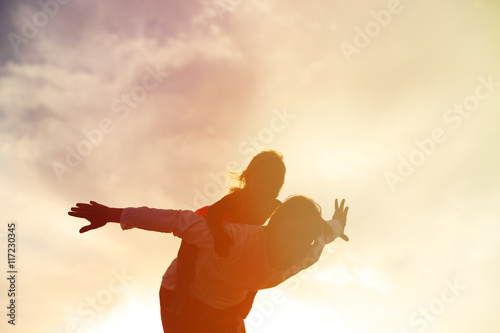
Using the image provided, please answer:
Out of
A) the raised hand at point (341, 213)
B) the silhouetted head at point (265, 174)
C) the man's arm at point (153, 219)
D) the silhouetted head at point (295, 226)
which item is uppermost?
the silhouetted head at point (265, 174)

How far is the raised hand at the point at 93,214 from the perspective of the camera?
12.4ft

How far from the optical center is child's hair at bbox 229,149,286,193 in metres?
5.35

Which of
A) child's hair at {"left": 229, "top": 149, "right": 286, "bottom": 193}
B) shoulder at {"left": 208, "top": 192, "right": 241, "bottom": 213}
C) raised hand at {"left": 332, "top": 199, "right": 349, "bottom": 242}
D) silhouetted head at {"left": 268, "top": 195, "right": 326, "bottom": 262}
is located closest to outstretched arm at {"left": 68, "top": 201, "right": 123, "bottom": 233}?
shoulder at {"left": 208, "top": 192, "right": 241, "bottom": 213}

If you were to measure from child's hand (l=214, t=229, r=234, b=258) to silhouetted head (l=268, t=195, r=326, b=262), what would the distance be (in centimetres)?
40

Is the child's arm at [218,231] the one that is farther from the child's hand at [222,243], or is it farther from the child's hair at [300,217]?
the child's hair at [300,217]

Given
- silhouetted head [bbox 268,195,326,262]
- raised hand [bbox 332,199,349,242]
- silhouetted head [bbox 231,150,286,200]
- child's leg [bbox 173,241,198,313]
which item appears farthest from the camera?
raised hand [bbox 332,199,349,242]

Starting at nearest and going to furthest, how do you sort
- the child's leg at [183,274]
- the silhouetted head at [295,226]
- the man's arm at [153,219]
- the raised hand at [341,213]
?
the man's arm at [153,219] < the silhouetted head at [295,226] < the child's leg at [183,274] < the raised hand at [341,213]

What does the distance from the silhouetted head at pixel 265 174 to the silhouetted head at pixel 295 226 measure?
1.37 meters

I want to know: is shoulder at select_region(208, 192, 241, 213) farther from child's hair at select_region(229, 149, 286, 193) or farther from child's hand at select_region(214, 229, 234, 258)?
child's hand at select_region(214, 229, 234, 258)

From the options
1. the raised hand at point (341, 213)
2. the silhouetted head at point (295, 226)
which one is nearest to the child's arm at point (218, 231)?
the silhouetted head at point (295, 226)

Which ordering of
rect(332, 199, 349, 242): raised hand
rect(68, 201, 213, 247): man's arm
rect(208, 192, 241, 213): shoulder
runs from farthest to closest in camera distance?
rect(332, 199, 349, 242): raised hand
rect(208, 192, 241, 213): shoulder
rect(68, 201, 213, 247): man's arm

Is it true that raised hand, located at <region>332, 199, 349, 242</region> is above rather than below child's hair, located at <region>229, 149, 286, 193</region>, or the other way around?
below

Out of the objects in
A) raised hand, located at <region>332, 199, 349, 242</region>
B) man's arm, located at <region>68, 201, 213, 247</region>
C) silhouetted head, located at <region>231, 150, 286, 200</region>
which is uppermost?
silhouetted head, located at <region>231, 150, 286, 200</region>

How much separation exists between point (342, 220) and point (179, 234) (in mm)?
2754
